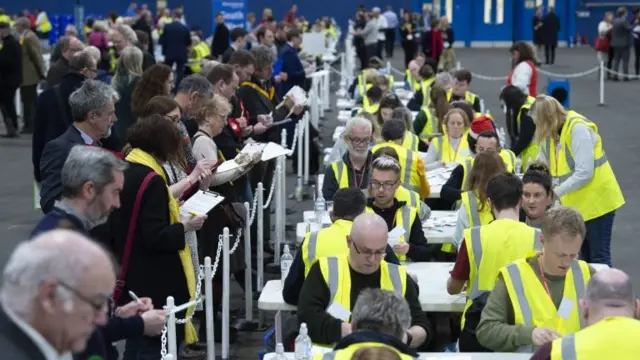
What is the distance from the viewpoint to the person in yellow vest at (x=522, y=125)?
10.8 meters

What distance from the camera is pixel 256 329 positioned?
8.65m

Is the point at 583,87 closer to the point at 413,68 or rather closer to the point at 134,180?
the point at 413,68

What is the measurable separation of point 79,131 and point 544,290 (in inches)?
111

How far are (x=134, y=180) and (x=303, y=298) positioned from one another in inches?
42.7

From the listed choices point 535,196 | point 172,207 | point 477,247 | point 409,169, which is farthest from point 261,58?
point 477,247

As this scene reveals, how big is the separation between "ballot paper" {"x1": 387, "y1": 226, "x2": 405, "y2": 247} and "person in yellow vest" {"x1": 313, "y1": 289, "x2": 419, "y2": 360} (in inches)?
99.2

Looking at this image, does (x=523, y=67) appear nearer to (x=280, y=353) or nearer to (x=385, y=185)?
(x=385, y=185)

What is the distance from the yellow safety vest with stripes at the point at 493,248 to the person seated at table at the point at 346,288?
0.42 m

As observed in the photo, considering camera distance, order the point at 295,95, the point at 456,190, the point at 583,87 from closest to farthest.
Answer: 1. the point at 456,190
2. the point at 295,95
3. the point at 583,87

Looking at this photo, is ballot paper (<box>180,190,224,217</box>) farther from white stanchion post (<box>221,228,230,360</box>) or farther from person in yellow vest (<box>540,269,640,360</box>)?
person in yellow vest (<box>540,269,640,360</box>)

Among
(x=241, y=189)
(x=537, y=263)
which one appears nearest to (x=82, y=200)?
(x=537, y=263)

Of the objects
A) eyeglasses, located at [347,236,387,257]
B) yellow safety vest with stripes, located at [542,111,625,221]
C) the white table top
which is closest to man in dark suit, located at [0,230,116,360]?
the white table top

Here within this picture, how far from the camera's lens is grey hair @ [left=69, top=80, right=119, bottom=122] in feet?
21.2

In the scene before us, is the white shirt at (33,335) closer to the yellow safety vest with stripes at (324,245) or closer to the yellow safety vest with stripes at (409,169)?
the yellow safety vest with stripes at (324,245)
